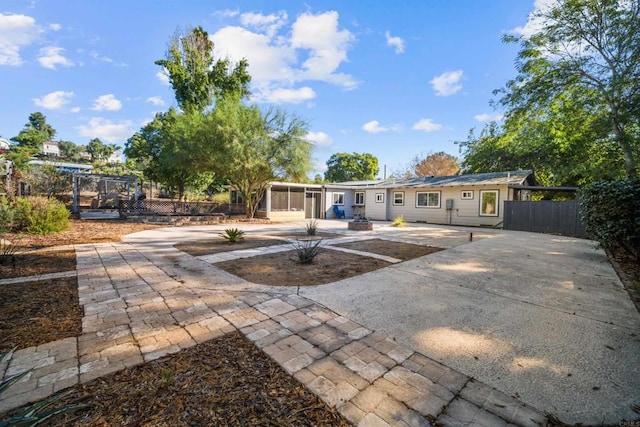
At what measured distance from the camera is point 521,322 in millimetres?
2678

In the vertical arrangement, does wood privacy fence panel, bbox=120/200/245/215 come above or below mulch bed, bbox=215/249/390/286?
above

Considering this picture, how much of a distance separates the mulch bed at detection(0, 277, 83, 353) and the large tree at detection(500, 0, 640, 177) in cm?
1274

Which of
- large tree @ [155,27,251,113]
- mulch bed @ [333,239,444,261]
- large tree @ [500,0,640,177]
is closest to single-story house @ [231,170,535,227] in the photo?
large tree @ [500,0,640,177]

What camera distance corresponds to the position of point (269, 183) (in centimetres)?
1512

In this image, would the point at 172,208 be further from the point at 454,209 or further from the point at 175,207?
the point at 454,209

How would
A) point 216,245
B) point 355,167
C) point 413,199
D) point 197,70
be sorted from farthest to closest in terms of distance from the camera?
point 355,167, point 197,70, point 413,199, point 216,245

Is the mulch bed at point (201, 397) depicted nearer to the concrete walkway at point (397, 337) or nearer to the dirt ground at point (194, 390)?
the dirt ground at point (194, 390)

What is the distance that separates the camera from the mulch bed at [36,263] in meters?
4.05

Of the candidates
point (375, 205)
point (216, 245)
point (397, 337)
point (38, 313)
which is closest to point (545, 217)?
point (375, 205)

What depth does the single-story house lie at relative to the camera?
13.1 metres

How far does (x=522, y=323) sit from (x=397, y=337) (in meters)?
1.38

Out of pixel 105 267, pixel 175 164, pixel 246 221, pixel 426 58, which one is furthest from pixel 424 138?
pixel 105 267

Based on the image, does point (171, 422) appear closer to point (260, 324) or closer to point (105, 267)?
point (260, 324)

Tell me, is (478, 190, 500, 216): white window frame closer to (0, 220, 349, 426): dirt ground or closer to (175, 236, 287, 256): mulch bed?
(175, 236, 287, 256): mulch bed
